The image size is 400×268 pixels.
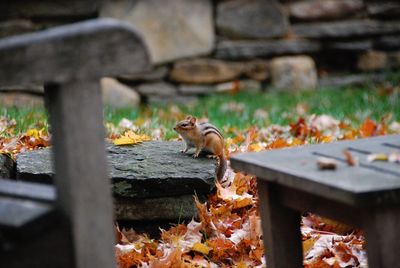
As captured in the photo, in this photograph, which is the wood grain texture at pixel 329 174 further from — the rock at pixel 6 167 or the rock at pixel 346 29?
the rock at pixel 346 29

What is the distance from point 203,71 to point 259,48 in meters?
0.63

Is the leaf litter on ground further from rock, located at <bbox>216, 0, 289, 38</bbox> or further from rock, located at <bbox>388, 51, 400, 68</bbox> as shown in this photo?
rock, located at <bbox>388, 51, 400, 68</bbox>

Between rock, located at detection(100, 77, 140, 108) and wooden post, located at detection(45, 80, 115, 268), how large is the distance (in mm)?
5513

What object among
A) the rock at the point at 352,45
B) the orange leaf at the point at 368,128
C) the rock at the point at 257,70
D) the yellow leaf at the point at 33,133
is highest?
the rock at the point at 352,45

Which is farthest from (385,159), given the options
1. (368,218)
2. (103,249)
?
(103,249)

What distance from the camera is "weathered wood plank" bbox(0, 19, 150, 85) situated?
1637 millimetres

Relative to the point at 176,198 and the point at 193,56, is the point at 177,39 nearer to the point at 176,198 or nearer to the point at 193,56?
the point at 193,56

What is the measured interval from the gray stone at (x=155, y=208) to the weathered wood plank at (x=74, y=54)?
63.3 inches

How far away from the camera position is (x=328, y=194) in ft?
6.14

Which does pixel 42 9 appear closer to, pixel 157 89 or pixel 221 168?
pixel 157 89

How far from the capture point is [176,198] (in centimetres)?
328

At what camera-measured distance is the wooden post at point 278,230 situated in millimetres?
2406

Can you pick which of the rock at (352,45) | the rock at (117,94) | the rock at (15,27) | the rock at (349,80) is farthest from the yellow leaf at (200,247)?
the rock at (352,45)

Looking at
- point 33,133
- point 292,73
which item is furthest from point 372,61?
point 33,133
